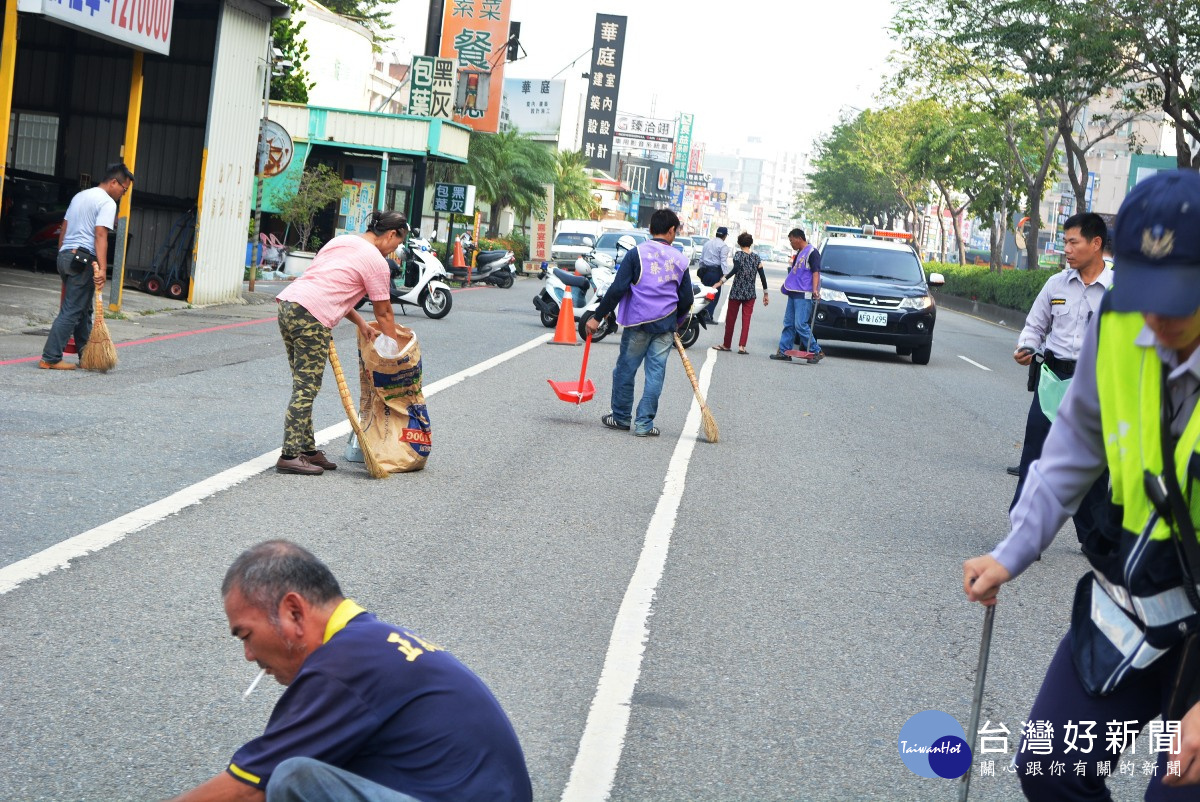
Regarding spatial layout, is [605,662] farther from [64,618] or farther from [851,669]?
[64,618]

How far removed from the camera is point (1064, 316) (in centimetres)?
788

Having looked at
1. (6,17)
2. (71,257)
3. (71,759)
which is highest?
(6,17)

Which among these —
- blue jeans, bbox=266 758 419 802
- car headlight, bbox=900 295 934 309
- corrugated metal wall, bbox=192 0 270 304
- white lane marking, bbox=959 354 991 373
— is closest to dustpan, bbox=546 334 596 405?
blue jeans, bbox=266 758 419 802

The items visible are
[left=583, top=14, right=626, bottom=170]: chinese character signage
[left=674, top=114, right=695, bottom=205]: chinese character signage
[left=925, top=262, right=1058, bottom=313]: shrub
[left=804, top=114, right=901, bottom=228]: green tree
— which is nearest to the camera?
[left=925, top=262, right=1058, bottom=313]: shrub

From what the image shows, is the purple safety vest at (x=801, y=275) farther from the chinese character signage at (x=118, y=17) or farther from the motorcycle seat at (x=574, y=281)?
the chinese character signage at (x=118, y=17)

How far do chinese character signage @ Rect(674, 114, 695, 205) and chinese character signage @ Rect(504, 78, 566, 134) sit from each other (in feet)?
236

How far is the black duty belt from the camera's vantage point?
7714mm

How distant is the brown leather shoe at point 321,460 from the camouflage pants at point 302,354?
0.19m

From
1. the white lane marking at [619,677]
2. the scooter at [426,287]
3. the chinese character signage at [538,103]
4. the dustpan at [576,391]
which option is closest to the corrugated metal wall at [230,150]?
the scooter at [426,287]

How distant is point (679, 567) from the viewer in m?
6.95

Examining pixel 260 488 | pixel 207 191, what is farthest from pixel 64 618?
pixel 207 191

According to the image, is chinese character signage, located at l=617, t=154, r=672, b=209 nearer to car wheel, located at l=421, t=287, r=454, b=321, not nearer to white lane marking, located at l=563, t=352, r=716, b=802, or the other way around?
car wheel, located at l=421, t=287, r=454, b=321

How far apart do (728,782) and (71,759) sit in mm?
1966

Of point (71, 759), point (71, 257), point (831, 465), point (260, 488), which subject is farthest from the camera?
point (71, 257)
